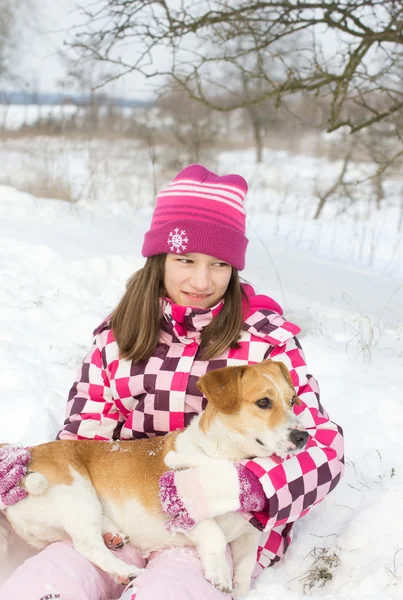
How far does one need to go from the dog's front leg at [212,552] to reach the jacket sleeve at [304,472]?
0.17 m

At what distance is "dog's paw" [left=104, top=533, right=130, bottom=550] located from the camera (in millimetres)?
2525

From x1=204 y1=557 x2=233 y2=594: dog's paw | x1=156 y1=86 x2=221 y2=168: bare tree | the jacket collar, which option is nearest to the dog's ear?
the jacket collar

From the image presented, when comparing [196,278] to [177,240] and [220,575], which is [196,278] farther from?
[220,575]

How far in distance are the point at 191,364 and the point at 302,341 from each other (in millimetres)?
2071

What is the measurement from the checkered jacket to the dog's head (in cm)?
21

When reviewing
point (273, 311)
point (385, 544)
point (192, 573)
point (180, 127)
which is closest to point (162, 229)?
point (273, 311)

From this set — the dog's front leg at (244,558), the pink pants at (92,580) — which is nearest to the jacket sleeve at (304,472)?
the dog's front leg at (244,558)

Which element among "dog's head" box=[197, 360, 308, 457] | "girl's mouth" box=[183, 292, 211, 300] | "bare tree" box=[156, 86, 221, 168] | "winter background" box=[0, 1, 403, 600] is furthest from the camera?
"bare tree" box=[156, 86, 221, 168]

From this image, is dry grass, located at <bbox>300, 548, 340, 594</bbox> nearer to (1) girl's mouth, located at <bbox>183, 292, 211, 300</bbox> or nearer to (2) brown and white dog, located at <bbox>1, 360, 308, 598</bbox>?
(2) brown and white dog, located at <bbox>1, 360, 308, 598</bbox>

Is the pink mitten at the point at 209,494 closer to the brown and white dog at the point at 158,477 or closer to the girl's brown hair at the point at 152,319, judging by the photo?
the brown and white dog at the point at 158,477

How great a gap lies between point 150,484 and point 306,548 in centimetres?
81

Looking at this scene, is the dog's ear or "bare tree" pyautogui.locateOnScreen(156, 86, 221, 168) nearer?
the dog's ear

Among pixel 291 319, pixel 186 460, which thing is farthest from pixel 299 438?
pixel 291 319

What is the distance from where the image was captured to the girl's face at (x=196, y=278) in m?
2.86
